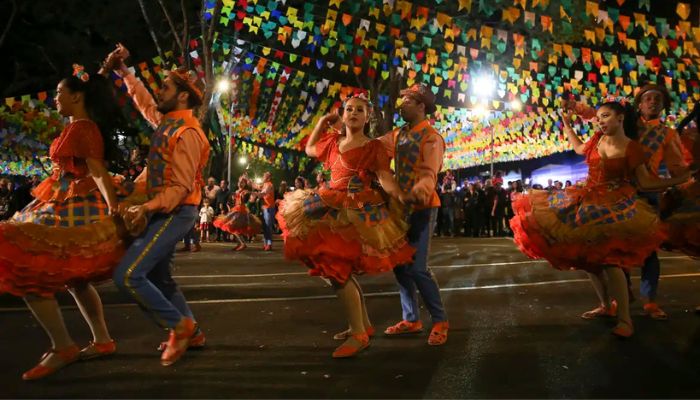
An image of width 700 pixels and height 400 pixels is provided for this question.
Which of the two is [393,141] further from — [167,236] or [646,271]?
[646,271]

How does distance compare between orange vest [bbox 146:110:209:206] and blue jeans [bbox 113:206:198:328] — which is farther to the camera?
orange vest [bbox 146:110:209:206]

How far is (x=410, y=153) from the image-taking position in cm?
499

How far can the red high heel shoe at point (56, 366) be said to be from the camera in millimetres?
4086

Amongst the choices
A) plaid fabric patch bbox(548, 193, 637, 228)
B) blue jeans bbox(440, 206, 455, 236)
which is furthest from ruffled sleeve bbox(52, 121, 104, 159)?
blue jeans bbox(440, 206, 455, 236)

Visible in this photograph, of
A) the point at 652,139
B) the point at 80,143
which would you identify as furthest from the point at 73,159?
the point at 652,139

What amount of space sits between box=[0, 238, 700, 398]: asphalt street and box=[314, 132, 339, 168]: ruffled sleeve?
5.00ft

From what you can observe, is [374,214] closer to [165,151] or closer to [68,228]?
[165,151]

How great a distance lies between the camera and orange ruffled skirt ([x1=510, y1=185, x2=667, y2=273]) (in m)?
5.15

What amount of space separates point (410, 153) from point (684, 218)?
111 inches

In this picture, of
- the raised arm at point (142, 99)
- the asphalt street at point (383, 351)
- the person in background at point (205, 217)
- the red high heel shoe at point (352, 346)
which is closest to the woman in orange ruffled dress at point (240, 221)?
the person in background at point (205, 217)

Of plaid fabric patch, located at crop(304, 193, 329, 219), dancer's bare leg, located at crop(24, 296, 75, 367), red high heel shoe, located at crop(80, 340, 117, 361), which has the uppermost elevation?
plaid fabric patch, located at crop(304, 193, 329, 219)

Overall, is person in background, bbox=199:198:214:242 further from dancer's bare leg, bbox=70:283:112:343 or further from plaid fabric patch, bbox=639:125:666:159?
plaid fabric patch, bbox=639:125:666:159

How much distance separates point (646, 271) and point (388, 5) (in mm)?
10676

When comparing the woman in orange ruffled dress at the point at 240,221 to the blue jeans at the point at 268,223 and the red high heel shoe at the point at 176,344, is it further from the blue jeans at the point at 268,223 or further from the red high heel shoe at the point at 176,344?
the red high heel shoe at the point at 176,344
